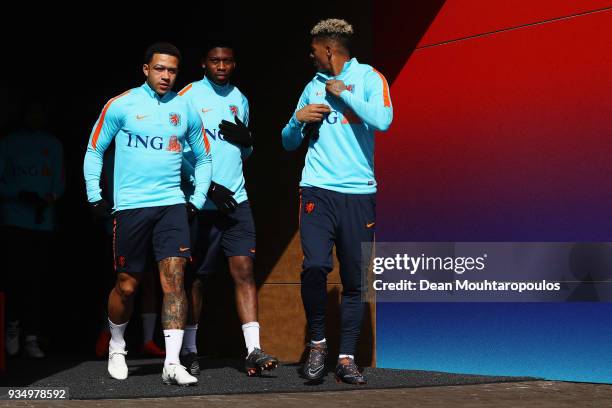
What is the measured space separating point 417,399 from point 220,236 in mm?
2042

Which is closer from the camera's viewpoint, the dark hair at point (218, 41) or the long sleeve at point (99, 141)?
the long sleeve at point (99, 141)

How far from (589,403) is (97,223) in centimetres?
612

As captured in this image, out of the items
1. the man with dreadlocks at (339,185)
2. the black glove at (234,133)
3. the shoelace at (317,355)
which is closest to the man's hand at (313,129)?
the man with dreadlocks at (339,185)

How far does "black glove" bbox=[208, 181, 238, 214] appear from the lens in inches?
300

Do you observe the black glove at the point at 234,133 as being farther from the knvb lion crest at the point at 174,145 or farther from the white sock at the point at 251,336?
the white sock at the point at 251,336

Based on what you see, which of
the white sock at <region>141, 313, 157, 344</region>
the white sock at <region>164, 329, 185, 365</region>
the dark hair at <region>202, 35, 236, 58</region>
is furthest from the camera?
the dark hair at <region>202, 35, 236, 58</region>

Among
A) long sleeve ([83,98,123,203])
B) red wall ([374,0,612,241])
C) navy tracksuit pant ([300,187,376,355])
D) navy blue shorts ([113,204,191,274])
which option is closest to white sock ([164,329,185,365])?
navy blue shorts ([113,204,191,274])

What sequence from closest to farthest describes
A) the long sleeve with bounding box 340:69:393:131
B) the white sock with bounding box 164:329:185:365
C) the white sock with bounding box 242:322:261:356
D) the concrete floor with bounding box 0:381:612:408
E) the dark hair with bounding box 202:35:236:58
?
the concrete floor with bounding box 0:381:612:408 < the white sock with bounding box 164:329:185:365 < the long sleeve with bounding box 340:69:393:131 < the white sock with bounding box 242:322:261:356 < the dark hair with bounding box 202:35:236:58

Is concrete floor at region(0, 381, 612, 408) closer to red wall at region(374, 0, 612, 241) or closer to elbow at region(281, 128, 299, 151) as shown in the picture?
red wall at region(374, 0, 612, 241)

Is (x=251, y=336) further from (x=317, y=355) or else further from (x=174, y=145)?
(x=174, y=145)

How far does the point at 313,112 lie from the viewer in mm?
7191

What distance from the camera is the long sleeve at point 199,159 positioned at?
729cm

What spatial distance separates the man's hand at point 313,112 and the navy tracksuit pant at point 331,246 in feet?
1.38

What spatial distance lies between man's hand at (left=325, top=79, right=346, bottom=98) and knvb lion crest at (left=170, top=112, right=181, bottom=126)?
2.99 feet
